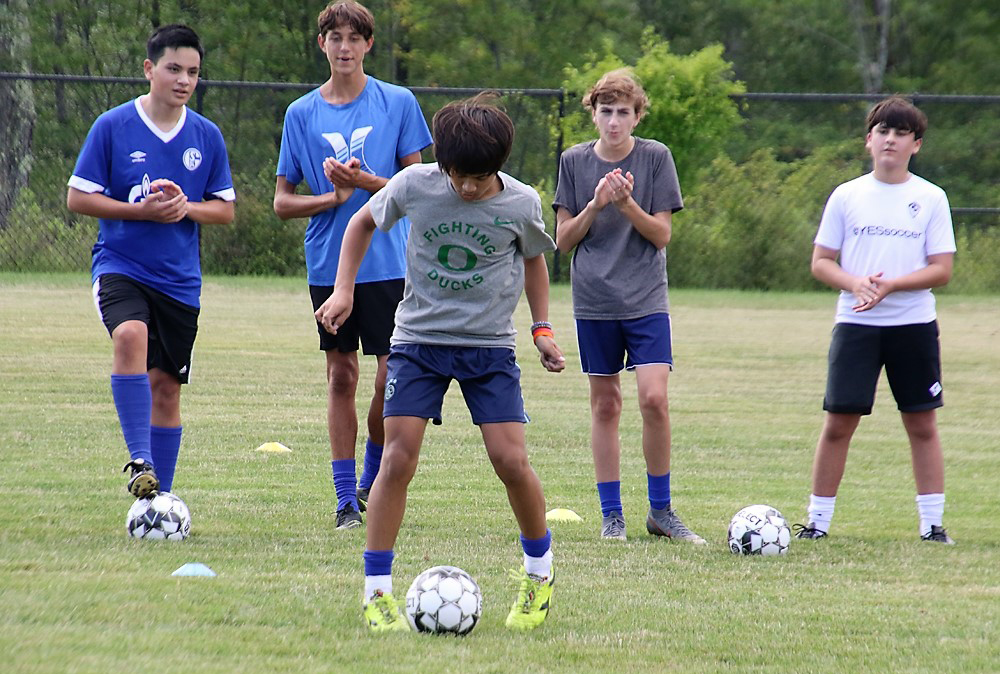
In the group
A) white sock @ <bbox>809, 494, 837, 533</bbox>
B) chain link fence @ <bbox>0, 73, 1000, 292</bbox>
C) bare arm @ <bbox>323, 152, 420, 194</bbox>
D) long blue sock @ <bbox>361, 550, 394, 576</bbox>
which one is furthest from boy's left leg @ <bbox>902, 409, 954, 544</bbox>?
chain link fence @ <bbox>0, 73, 1000, 292</bbox>

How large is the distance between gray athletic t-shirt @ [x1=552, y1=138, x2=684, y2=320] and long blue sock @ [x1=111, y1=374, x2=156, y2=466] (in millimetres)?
1867

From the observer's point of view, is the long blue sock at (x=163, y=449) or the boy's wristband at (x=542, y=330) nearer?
the boy's wristband at (x=542, y=330)

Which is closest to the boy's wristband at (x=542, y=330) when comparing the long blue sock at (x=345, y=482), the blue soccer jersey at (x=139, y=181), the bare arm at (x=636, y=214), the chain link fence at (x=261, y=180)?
the bare arm at (x=636, y=214)

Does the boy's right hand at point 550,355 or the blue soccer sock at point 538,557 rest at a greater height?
the boy's right hand at point 550,355

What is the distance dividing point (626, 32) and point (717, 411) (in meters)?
32.0

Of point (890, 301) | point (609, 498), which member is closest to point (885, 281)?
point (890, 301)

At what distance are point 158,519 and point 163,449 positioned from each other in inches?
29.2

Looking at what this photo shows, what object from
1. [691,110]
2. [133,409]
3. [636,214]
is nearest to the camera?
[133,409]

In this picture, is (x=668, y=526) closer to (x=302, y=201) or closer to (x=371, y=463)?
(x=371, y=463)

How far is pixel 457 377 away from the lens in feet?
14.1

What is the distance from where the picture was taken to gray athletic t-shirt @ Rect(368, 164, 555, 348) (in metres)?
4.33

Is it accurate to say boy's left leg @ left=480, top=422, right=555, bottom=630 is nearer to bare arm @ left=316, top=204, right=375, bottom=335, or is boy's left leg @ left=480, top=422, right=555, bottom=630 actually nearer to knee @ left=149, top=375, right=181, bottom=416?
bare arm @ left=316, top=204, right=375, bottom=335

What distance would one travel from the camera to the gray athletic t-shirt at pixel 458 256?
14.2 feet

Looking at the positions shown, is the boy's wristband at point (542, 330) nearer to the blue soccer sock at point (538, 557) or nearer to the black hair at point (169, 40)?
the blue soccer sock at point (538, 557)
